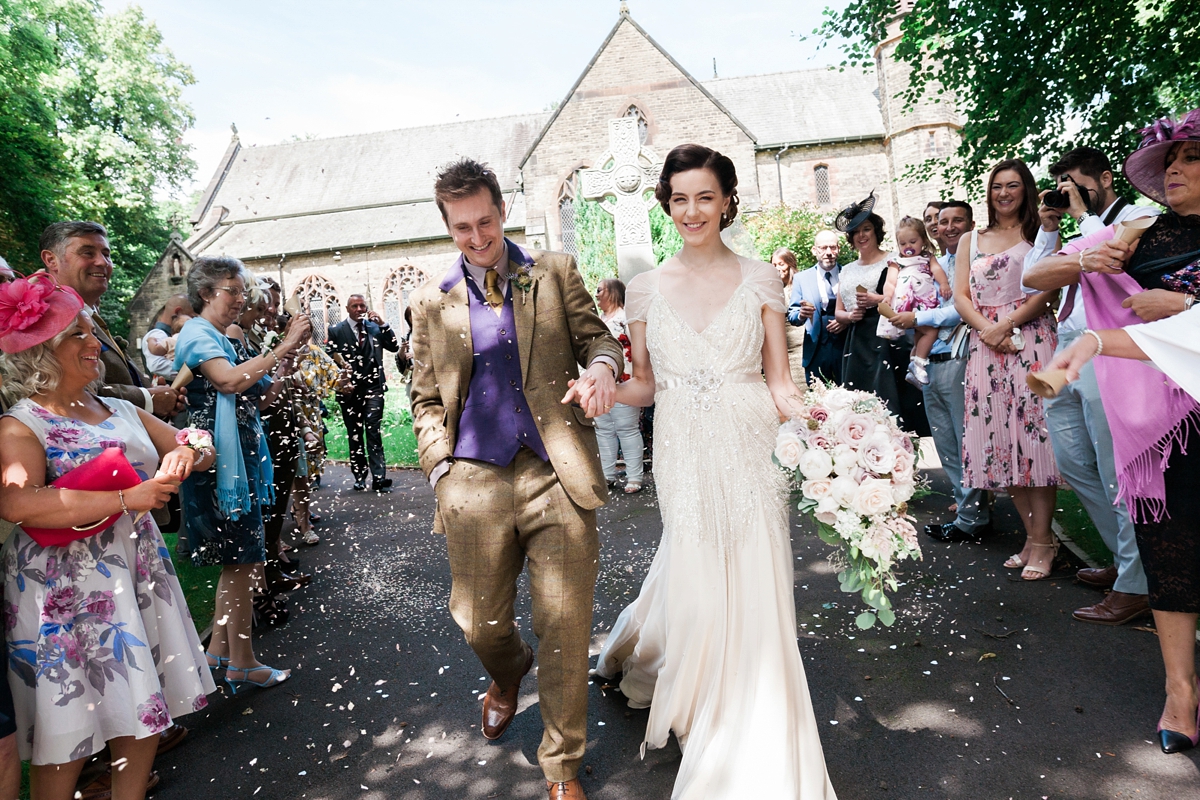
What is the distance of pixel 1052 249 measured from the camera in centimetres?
500

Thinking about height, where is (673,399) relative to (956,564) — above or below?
above

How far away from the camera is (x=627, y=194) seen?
38.6 ft

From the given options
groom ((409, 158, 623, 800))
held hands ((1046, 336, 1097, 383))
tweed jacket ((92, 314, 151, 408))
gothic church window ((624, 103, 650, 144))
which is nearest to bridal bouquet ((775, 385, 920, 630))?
held hands ((1046, 336, 1097, 383))

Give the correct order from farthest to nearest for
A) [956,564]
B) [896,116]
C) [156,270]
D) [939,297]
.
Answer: [896,116], [156,270], [939,297], [956,564]

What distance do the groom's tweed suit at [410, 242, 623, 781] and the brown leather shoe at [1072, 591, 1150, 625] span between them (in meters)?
3.26

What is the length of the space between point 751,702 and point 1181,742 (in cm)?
190

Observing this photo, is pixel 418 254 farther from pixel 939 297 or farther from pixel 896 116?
pixel 939 297

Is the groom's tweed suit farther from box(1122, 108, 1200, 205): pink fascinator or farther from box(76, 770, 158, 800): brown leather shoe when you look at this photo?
box(1122, 108, 1200, 205): pink fascinator

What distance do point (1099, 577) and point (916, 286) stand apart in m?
2.88

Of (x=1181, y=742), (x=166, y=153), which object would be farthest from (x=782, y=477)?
(x=166, y=153)

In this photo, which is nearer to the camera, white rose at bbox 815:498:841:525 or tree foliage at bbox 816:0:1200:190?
white rose at bbox 815:498:841:525

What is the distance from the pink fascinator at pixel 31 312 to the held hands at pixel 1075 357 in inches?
147

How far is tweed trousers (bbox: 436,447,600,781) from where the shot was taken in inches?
121

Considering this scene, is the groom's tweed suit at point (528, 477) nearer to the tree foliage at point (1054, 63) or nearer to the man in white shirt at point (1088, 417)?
the man in white shirt at point (1088, 417)
